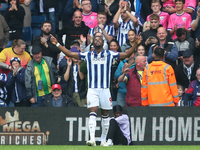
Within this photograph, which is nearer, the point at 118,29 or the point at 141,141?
the point at 141,141

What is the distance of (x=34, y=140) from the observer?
9188 millimetres

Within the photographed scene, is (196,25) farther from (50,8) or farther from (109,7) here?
(50,8)

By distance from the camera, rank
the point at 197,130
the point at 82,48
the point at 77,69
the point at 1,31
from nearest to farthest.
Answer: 1. the point at 197,130
2. the point at 77,69
3. the point at 82,48
4. the point at 1,31

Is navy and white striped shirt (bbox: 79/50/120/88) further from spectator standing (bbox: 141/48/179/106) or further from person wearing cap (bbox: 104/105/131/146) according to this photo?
spectator standing (bbox: 141/48/179/106)

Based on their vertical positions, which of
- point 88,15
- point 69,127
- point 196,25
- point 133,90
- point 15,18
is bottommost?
point 69,127

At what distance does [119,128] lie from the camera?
8.91m

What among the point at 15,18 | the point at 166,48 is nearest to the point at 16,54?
→ the point at 15,18

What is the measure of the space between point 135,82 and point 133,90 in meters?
0.21

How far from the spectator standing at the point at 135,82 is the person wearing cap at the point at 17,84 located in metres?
2.46

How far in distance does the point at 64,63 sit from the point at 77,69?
2.15 ft

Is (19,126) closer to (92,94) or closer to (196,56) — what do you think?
(92,94)


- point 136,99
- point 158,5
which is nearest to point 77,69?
point 136,99

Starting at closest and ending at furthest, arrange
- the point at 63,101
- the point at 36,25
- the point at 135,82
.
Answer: the point at 63,101
the point at 135,82
the point at 36,25

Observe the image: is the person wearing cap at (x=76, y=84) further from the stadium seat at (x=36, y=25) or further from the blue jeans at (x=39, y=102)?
the stadium seat at (x=36, y=25)
